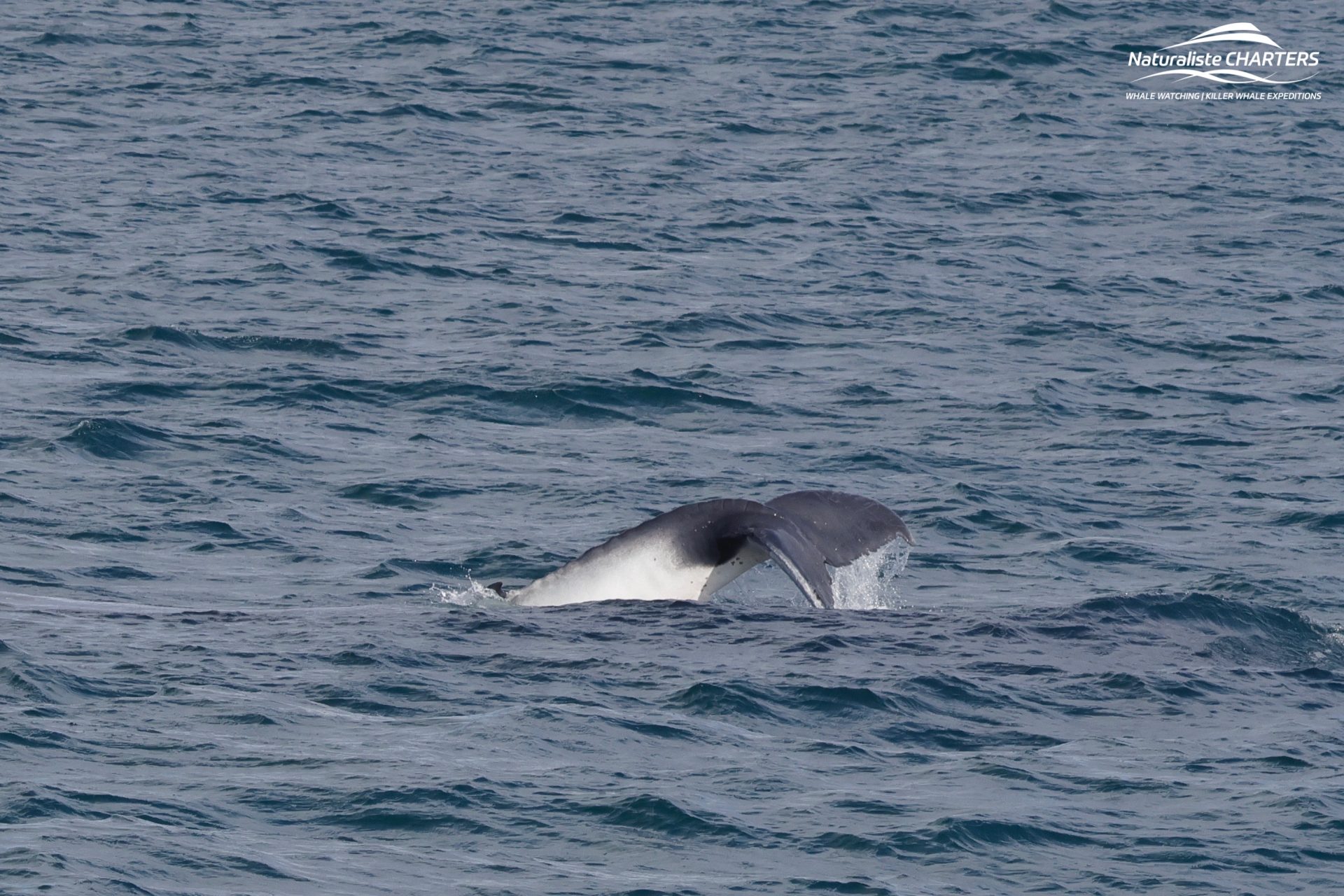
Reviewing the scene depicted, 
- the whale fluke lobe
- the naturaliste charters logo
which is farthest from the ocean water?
the naturaliste charters logo

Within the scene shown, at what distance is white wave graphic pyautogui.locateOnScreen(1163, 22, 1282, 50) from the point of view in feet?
166

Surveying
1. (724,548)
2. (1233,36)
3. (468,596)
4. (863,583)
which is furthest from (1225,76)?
(724,548)

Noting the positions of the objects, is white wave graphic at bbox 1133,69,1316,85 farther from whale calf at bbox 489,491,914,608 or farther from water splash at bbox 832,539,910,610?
whale calf at bbox 489,491,914,608

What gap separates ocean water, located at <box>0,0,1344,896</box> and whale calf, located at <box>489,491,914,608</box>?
21cm

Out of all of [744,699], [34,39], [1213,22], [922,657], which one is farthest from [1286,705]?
[1213,22]

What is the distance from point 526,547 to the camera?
19703 mm

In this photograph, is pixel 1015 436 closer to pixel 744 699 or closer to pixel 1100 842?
pixel 744 699

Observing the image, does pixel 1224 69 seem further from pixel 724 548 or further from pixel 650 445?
pixel 724 548

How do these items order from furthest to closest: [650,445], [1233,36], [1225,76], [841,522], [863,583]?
[1233,36] < [1225,76] < [650,445] < [863,583] < [841,522]

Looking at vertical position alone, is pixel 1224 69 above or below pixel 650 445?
above

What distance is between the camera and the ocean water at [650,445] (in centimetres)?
1180

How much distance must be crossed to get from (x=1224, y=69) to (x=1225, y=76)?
29.6 inches

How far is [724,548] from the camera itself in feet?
45.9

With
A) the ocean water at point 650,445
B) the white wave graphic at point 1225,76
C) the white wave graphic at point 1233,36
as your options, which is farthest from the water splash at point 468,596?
the white wave graphic at point 1233,36
